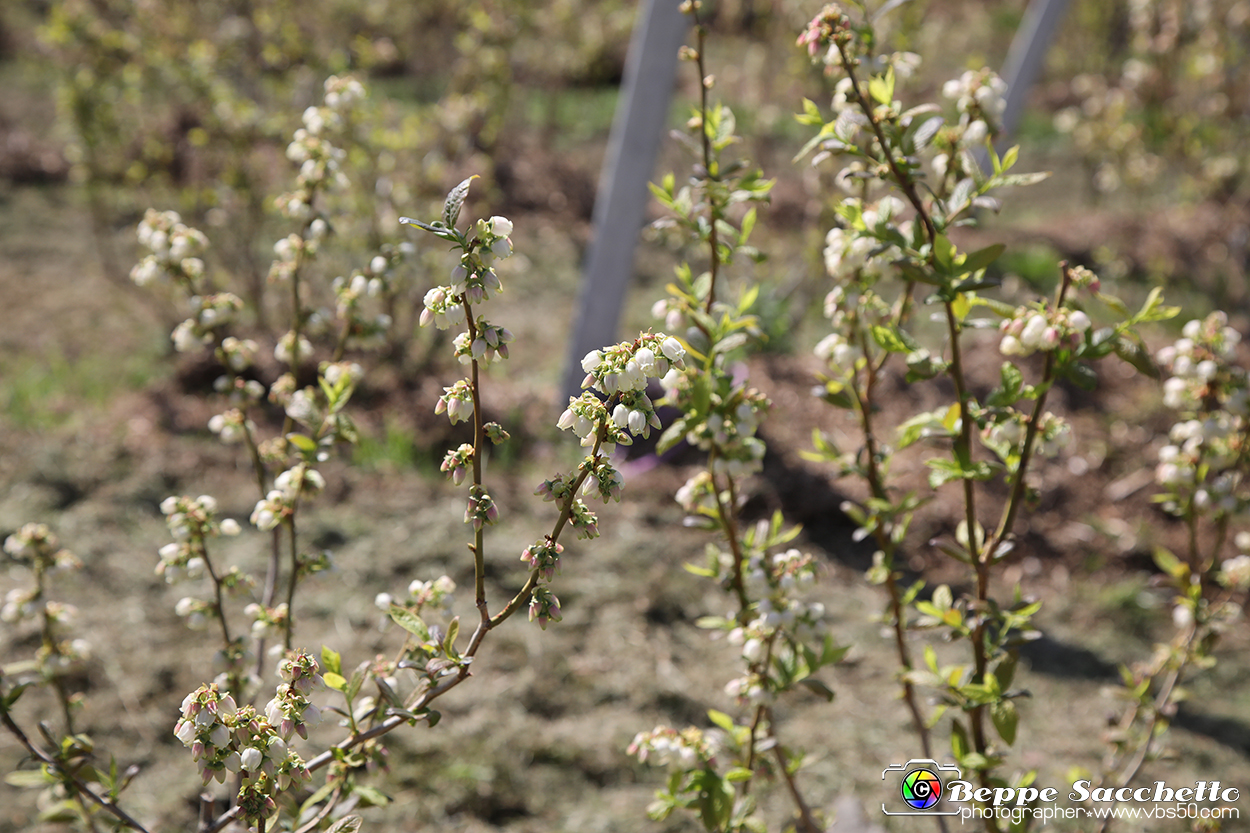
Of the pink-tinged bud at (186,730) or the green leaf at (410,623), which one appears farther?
the green leaf at (410,623)

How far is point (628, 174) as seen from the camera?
11.9ft

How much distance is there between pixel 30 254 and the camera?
519cm

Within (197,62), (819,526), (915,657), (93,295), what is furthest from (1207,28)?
(93,295)

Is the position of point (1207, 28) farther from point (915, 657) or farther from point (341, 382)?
point (341, 382)

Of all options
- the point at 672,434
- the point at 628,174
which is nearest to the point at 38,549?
the point at 672,434

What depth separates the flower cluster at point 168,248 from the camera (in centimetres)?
174

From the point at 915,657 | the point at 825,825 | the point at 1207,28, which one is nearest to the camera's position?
the point at 825,825

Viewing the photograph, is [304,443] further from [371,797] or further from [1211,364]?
[1211,364]

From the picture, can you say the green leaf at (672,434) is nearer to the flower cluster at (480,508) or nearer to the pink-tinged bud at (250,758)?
the flower cluster at (480,508)

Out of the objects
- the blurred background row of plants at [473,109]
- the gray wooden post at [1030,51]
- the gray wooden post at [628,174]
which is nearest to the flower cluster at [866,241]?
the blurred background row of plants at [473,109]

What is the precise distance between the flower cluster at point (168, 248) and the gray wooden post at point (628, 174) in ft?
6.95

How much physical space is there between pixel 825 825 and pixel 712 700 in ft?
2.96

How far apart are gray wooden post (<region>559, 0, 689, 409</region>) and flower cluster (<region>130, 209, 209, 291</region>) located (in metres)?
2.12

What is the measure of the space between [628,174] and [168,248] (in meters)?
2.18
